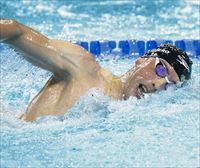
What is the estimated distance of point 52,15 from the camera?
690cm

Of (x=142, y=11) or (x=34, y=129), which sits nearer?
(x=34, y=129)

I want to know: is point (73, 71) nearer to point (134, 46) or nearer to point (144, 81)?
point (144, 81)

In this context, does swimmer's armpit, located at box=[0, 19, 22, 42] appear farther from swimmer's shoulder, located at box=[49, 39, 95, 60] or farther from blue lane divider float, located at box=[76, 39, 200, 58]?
blue lane divider float, located at box=[76, 39, 200, 58]

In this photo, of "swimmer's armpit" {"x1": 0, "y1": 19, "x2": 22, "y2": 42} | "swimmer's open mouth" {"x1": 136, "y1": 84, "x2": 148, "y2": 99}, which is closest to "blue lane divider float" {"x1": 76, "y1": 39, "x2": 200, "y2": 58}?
"swimmer's open mouth" {"x1": 136, "y1": 84, "x2": 148, "y2": 99}

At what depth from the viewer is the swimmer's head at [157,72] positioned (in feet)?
9.99

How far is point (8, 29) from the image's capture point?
257 cm

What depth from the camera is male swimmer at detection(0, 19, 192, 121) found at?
272cm

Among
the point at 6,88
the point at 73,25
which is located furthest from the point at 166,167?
the point at 73,25

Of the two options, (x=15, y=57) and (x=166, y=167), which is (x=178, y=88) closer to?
(x=166, y=167)

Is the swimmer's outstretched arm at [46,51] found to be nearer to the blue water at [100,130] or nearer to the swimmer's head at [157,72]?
the blue water at [100,130]

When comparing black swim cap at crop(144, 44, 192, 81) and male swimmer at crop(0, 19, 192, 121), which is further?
black swim cap at crop(144, 44, 192, 81)

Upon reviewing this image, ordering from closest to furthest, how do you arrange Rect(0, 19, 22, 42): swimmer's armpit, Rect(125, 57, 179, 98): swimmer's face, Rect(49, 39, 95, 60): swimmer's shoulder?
Rect(0, 19, 22, 42): swimmer's armpit < Rect(49, 39, 95, 60): swimmer's shoulder < Rect(125, 57, 179, 98): swimmer's face

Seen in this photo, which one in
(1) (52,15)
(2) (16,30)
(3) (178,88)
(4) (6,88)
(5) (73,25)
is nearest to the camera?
(2) (16,30)

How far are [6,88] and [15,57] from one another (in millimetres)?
1067
